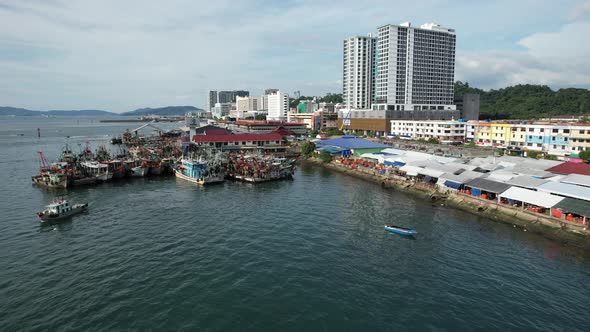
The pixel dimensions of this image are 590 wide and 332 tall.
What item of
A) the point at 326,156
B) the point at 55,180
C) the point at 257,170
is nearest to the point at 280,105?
the point at 326,156

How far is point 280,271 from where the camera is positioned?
21859 millimetres

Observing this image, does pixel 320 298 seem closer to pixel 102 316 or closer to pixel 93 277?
pixel 102 316

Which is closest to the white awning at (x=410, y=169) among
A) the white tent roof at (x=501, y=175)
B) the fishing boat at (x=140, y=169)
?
the white tent roof at (x=501, y=175)

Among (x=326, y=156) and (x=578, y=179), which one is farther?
(x=326, y=156)

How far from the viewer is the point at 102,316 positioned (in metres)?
17.2

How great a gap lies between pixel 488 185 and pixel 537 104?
4552 inches

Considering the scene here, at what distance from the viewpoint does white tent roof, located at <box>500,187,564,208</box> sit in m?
29.4

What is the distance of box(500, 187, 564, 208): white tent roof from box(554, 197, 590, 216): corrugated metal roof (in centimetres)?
44

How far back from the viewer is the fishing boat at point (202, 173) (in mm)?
47062

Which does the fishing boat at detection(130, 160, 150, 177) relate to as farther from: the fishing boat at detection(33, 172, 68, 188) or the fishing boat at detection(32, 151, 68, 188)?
the fishing boat at detection(33, 172, 68, 188)

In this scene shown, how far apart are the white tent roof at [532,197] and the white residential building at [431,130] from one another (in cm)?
4536

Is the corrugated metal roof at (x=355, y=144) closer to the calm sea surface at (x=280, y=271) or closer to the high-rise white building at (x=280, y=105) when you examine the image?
the calm sea surface at (x=280, y=271)

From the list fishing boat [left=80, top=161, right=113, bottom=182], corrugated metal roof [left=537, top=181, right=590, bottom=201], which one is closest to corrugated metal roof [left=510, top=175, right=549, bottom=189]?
corrugated metal roof [left=537, top=181, right=590, bottom=201]

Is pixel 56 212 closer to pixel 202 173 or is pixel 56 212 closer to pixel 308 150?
pixel 202 173
